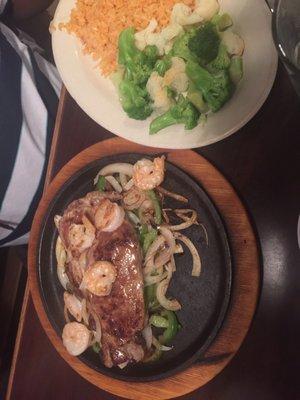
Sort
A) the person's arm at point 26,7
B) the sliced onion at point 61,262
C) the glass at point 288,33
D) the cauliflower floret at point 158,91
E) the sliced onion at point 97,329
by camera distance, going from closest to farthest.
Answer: the glass at point 288,33, the cauliflower floret at point 158,91, the sliced onion at point 97,329, the sliced onion at point 61,262, the person's arm at point 26,7

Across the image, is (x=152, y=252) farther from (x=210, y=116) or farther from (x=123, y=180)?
(x=210, y=116)

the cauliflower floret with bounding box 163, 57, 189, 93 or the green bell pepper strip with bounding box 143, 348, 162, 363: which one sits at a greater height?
the cauliflower floret with bounding box 163, 57, 189, 93

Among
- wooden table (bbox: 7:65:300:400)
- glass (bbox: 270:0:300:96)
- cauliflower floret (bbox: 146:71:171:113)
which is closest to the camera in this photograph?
glass (bbox: 270:0:300:96)

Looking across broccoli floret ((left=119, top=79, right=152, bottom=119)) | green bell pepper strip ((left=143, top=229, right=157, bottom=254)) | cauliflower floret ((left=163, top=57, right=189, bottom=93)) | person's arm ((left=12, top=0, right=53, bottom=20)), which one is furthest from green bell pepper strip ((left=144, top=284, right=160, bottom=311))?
person's arm ((left=12, top=0, right=53, bottom=20))

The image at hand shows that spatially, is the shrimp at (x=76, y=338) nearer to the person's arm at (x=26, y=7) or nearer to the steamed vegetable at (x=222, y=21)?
the steamed vegetable at (x=222, y=21)

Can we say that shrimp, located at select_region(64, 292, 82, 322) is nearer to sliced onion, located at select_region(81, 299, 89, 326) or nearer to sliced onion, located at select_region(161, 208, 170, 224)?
sliced onion, located at select_region(81, 299, 89, 326)

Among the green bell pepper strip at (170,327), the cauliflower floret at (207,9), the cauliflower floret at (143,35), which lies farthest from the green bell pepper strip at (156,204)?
the cauliflower floret at (207,9)
